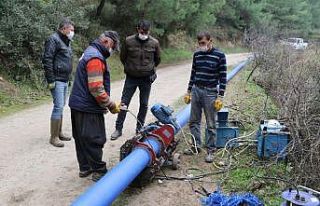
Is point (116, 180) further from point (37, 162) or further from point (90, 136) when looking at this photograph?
point (37, 162)

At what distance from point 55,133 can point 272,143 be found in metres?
3.43

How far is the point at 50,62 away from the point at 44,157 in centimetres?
144

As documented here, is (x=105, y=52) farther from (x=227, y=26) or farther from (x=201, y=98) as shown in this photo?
(x=227, y=26)

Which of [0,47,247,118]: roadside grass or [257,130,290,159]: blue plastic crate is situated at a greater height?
[257,130,290,159]: blue plastic crate

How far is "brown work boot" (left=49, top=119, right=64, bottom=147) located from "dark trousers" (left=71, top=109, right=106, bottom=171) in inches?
62.8

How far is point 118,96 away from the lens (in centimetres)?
1345

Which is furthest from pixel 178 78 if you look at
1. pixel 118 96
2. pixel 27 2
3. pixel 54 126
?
pixel 54 126

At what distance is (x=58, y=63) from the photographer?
7.11 meters

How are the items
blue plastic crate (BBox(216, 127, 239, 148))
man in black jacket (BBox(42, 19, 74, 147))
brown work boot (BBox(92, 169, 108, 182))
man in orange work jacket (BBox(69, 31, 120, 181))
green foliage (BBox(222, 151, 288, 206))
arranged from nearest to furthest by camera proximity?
1. man in orange work jacket (BBox(69, 31, 120, 181))
2. green foliage (BBox(222, 151, 288, 206))
3. brown work boot (BBox(92, 169, 108, 182))
4. man in black jacket (BBox(42, 19, 74, 147))
5. blue plastic crate (BBox(216, 127, 239, 148))

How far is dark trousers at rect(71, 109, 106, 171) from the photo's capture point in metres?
5.60

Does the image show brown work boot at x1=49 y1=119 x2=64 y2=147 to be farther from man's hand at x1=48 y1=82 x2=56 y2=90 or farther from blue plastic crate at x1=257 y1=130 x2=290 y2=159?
blue plastic crate at x1=257 y1=130 x2=290 y2=159

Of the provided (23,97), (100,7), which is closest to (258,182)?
(23,97)

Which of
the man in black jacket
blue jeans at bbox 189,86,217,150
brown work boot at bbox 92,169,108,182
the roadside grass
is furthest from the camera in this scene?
the roadside grass

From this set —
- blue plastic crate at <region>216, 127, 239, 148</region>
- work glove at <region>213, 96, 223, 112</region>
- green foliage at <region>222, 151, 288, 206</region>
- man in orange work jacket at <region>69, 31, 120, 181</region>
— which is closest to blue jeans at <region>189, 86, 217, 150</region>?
work glove at <region>213, 96, 223, 112</region>
